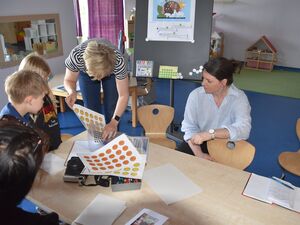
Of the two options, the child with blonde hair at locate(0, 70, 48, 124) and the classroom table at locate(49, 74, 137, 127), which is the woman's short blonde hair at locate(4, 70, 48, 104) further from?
the classroom table at locate(49, 74, 137, 127)

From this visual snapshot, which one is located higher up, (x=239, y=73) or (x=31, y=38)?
(x=31, y=38)

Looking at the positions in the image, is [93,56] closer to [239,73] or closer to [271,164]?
[271,164]

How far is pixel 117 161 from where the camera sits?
1476 mm

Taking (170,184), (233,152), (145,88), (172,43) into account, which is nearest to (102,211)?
(170,184)

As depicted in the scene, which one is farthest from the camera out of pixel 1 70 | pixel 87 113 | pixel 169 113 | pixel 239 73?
pixel 239 73

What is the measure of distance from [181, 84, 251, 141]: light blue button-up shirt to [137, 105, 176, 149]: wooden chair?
309 mm

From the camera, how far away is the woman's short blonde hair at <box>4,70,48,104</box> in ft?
5.75

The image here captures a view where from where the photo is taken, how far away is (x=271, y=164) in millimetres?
3076

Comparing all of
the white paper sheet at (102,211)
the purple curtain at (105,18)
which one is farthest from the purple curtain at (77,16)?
the white paper sheet at (102,211)

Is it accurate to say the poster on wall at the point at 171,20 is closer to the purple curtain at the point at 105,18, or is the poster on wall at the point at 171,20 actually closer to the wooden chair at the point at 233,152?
the wooden chair at the point at 233,152

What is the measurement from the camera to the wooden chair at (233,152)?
1.88m

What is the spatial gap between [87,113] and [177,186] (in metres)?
0.78

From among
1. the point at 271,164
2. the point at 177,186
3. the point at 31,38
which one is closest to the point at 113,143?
the point at 177,186

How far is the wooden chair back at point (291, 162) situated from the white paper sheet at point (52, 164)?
173 cm
